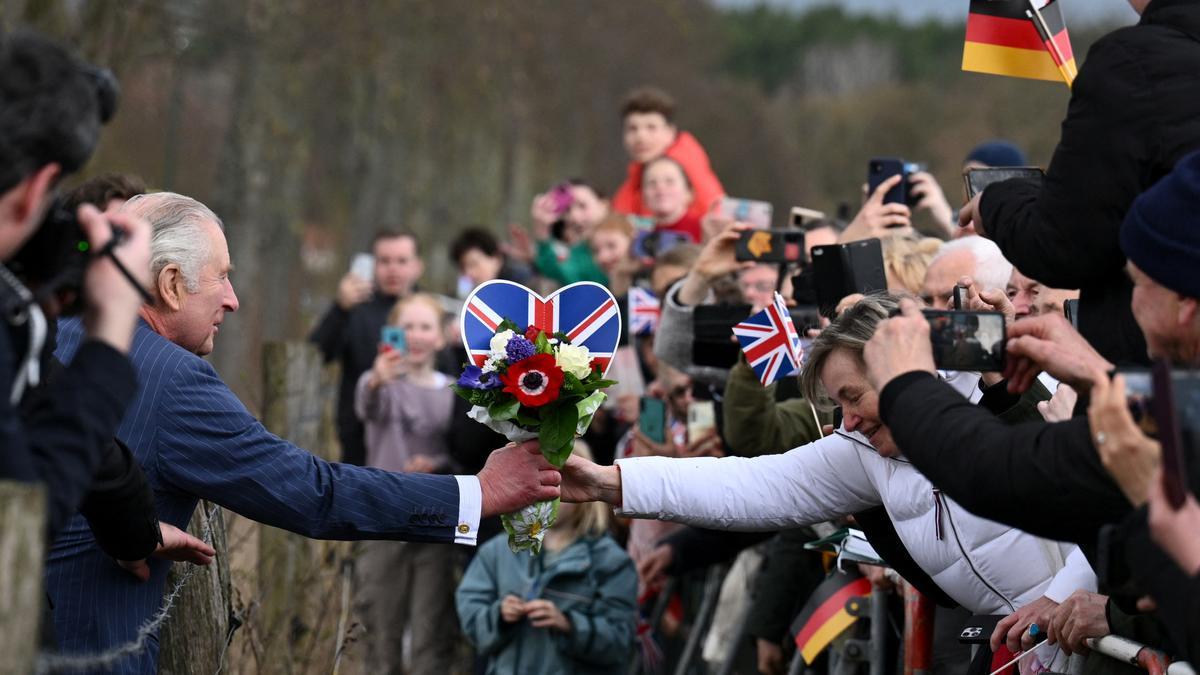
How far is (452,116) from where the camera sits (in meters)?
35.3

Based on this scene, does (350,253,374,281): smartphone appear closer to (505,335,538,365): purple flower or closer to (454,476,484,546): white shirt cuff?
(454,476,484,546): white shirt cuff

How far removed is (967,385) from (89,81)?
3.06 metres

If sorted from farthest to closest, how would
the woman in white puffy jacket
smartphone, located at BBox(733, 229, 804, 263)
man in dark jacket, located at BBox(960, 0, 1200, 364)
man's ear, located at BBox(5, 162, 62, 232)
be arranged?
smartphone, located at BBox(733, 229, 804, 263) → the woman in white puffy jacket → man in dark jacket, located at BBox(960, 0, 1200, 364) → man's ear, located at BBox(5, 162, 62, 232)

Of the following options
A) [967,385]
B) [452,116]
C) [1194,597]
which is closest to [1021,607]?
[967,385]

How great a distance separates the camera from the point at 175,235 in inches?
200

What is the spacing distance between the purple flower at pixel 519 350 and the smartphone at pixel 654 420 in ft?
12.4

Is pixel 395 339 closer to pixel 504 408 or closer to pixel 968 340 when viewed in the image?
pixel 504 408

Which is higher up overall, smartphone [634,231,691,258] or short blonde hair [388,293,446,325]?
smartphone [634,231,691,258]

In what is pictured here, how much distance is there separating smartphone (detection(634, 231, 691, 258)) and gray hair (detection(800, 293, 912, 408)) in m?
5.44

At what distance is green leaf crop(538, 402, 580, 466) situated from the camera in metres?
4.92

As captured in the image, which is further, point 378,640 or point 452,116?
point 452,116

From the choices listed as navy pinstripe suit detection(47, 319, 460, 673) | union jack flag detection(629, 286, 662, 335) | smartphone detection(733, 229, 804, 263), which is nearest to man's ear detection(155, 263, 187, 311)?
navy pinstripe suit detection(47, 319, 460, 673)

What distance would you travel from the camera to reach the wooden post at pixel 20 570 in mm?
2924

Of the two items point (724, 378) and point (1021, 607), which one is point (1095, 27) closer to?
point (724, 378)
